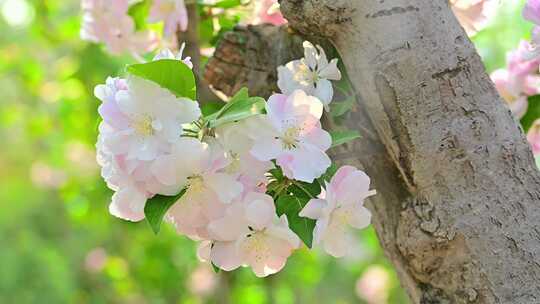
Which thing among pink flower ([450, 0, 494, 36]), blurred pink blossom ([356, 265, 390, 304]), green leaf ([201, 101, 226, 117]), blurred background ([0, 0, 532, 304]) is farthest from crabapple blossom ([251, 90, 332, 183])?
blurred pink blossom ([356, 265, 390, 304])

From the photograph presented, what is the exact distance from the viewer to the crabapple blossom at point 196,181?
0.73 m

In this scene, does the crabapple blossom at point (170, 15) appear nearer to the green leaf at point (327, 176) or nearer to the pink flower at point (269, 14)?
the pink flower at point (269, 14)

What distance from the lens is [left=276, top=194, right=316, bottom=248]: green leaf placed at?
0.78 m

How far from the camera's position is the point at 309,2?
87cm

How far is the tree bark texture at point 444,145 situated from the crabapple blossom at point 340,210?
3.2 inches

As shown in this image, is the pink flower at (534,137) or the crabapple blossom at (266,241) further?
the pink flower at (534,137)

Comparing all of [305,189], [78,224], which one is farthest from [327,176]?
[78,224]

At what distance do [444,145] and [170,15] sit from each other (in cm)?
51

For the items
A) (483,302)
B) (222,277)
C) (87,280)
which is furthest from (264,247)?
(87,280)

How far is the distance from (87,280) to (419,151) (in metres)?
3.80

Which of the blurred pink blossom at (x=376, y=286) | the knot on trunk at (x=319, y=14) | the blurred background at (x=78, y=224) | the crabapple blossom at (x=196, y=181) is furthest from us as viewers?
the blurred pink blossom at (x=376, y=286)

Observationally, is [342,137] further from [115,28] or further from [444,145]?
[115,28]

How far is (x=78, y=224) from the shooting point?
13.2 ft

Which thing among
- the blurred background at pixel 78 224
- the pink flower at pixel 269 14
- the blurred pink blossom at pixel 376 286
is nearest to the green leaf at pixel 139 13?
the pink flower at pixel 269 14
